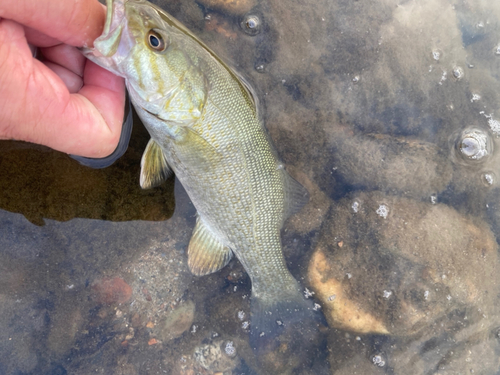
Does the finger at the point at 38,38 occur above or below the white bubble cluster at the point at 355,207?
above

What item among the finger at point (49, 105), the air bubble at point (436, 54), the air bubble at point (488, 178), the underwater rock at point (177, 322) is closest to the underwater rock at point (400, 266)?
the air bubble at point (488, 178)

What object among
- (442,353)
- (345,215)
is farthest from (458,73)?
(442,353)

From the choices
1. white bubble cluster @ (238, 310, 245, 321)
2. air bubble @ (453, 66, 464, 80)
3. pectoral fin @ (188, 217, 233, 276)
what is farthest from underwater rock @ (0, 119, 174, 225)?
air bubble @ (453, 66, 464, 80)

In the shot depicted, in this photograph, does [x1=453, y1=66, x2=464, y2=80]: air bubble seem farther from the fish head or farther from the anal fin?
the fish head

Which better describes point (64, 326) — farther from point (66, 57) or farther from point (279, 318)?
point (66, 57)

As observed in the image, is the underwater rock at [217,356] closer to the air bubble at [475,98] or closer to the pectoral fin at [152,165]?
the pectoral fin at [152,165]

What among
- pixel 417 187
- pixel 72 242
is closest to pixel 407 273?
pixel 417 187

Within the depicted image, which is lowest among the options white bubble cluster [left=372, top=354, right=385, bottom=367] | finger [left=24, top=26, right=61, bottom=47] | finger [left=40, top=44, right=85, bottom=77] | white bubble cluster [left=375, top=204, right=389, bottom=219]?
white bubble cluster [left=372, top=354, right=385, bottom=367]
